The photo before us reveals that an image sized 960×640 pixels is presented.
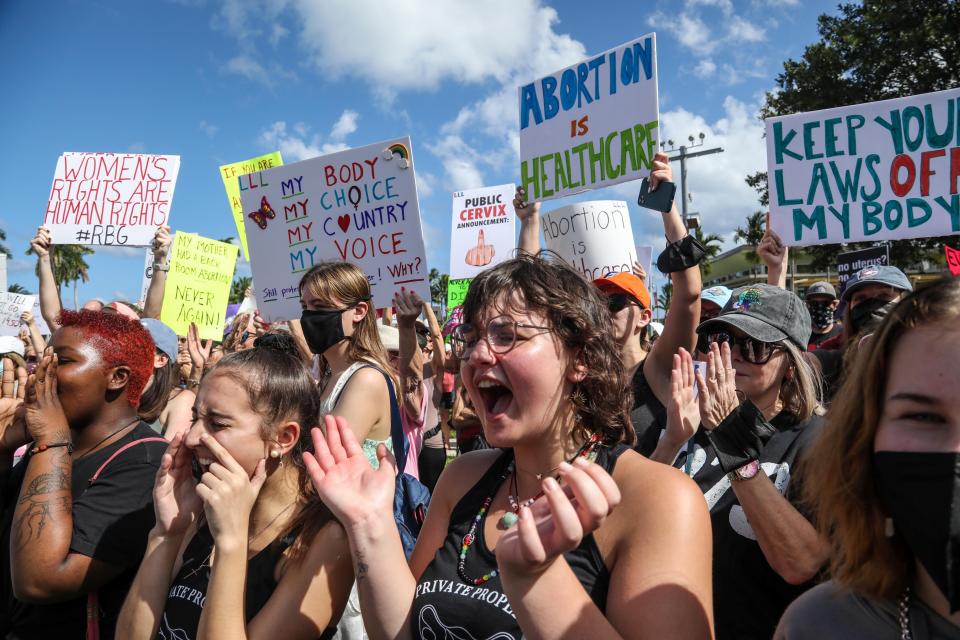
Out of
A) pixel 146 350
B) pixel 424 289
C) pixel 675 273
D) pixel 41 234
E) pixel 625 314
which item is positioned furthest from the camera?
pixel 41 234

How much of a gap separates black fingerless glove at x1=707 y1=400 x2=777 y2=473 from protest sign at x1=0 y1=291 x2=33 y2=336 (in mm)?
8550

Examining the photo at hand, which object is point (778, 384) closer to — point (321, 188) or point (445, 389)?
point (321, 188)

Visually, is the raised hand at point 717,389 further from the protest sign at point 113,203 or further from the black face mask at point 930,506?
the protest sign at point 113,203

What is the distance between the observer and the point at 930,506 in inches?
48.7

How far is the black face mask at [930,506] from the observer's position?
1.21 metres

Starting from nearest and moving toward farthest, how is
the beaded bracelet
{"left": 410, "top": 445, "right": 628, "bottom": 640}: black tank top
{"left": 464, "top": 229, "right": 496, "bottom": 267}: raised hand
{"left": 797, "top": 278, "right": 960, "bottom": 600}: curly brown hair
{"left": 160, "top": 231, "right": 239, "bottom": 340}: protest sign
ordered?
{"left": 797, "top": 278, "right": 960, "bottom": 600}: curly brown hair → {"left": 410, "top": 445, "right": 628, "bottom": 640}: black tank top → the beaded bracelet → {"left": 160, "top": 231, "right": 239, "bottom": 340}: protest sign → {"left": 464, "top": 229, "right": 496, "bottom": 267}: raised hand

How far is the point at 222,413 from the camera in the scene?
230 cm

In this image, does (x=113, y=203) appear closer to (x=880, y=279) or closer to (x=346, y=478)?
(x=346, y=478)

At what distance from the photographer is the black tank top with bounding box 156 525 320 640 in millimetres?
2068

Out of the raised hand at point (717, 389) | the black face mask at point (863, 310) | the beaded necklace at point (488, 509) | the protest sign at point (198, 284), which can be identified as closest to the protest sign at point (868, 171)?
the black face mask at point (863, 310)

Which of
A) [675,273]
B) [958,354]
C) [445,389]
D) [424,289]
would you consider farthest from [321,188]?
[958,354]

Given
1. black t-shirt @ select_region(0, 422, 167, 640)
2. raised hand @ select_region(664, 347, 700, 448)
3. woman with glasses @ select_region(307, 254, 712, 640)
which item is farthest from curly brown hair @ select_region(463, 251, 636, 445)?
black t-shirt @ select_region(0, 422, 167, 640)

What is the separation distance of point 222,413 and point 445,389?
448 centimetres

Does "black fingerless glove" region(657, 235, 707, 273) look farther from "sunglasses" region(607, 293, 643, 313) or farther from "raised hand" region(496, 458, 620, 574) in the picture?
"raised hand" region(496, 458, 620, 574)
